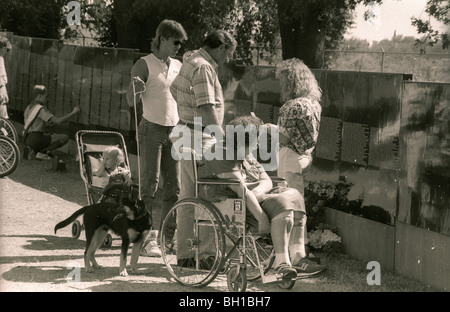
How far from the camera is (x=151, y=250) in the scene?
874cm

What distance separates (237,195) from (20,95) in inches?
510

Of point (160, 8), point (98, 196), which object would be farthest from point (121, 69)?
point (98, 196)

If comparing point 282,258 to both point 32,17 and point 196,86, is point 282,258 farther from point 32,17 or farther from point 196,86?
point 32,17

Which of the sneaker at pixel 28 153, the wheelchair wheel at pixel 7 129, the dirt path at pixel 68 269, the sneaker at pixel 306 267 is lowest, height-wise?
the dirt path at pixel 68 269

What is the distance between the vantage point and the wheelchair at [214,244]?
22.7 feet

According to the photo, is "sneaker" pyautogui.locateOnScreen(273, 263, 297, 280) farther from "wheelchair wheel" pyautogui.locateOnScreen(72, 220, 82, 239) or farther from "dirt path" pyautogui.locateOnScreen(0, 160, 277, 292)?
"wheelchair wheel" pyautogui.locateOnScreen(72, 220, 82, 239)

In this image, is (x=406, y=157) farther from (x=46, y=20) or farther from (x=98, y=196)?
(x=46, y=20)

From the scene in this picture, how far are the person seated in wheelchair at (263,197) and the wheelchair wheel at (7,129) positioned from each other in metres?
7.01

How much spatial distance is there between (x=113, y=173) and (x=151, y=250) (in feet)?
2.87

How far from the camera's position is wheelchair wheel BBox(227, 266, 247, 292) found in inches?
272

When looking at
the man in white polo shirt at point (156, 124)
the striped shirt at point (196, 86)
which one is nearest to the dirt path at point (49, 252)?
the man in white polo shirt at point (156, 124)

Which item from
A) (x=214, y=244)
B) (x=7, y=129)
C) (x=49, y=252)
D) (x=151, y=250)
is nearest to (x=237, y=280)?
(x=214, y=244)

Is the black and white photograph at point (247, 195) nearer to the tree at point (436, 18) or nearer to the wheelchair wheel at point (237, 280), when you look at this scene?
the wheelchair wheel at point (237, 280)
